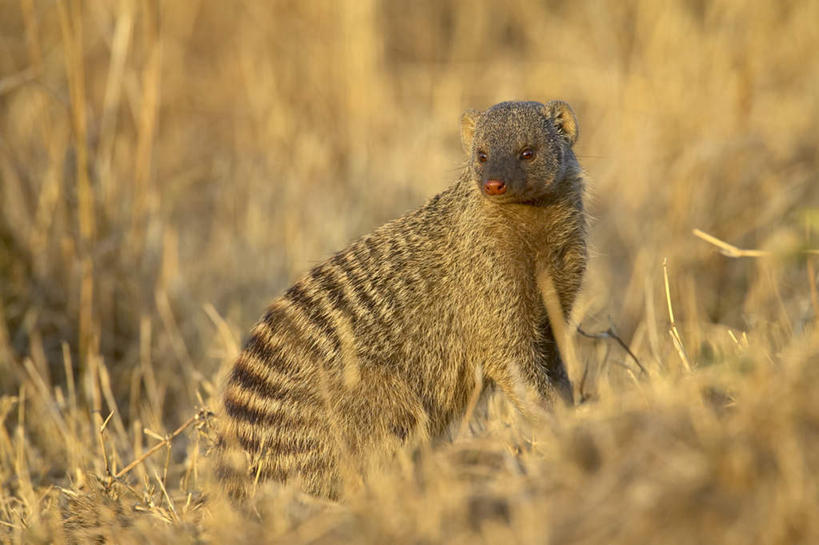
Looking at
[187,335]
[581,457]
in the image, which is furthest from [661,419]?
[187,335]

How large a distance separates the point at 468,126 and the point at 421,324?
782 millimetres

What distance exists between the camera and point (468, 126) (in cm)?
324

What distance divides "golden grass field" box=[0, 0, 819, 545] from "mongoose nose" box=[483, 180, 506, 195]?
24.9 inches

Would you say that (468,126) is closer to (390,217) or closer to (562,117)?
(562,117)

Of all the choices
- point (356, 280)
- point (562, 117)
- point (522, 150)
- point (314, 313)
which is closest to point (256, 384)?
point (314, 313)

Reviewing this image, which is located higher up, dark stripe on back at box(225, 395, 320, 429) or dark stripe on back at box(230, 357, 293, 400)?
dark stripe on back at box(230, 357, 293, 400)

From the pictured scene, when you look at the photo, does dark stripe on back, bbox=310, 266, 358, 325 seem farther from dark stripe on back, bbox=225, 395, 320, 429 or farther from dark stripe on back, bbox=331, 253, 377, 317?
dark stripe on back, bbox=225, 395, 320, 429

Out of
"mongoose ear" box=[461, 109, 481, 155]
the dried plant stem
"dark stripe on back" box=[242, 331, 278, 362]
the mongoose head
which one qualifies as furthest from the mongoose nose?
the dried plant stem

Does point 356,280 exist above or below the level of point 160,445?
above

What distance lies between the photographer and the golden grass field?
6.06ft

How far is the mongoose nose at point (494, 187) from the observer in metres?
2.76

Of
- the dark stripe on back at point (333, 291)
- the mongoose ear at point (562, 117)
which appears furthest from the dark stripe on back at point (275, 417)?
the mongoose ear at point (562, 117)

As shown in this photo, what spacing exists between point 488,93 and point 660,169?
174 cm

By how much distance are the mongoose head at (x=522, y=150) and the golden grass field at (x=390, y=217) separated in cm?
42
